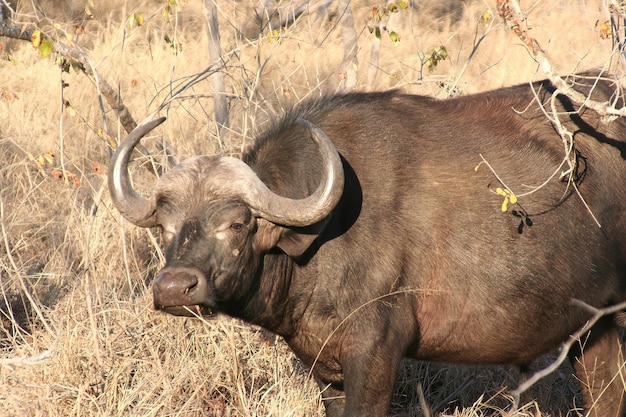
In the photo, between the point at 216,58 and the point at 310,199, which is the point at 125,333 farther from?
the point at 216,58

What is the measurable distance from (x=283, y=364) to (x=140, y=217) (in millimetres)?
1488

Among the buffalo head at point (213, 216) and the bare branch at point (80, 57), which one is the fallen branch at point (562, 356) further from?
the bare branch at point (80, 57)

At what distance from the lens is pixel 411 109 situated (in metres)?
4.43

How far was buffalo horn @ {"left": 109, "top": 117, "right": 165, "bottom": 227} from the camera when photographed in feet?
13.4

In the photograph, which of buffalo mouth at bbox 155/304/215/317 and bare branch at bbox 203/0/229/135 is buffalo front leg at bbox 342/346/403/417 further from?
bare branch at bbox 203/0/229/135

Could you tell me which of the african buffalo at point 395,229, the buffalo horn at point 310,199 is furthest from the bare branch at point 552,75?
the buffalo horn at point 310,199

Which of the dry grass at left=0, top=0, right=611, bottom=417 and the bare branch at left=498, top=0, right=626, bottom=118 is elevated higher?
the bare branch at left=498, top=0, right=626, bottom=118

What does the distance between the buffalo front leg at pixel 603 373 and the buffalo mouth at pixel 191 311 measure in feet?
7.24

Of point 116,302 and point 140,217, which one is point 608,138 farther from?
point 116,302

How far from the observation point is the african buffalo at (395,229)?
12.9 feet

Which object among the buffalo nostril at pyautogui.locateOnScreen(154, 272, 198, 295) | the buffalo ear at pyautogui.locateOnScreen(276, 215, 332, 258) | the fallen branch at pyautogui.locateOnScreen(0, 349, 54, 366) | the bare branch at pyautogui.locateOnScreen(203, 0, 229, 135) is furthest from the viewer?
the bare branch at pyautogui.locateOnScreen(203, 0, 229, 135)

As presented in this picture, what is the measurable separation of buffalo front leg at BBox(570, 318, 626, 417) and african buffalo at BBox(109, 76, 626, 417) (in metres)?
0.45

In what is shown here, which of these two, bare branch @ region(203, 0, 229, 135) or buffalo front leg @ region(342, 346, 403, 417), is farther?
bare branch @ region(203, 0, 229, 135)

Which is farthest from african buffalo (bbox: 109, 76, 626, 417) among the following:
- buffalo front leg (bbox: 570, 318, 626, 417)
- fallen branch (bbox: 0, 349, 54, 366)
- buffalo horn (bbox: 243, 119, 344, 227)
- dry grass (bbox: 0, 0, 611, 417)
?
fallen branch (bbox: 0, 349, 54, 366)
